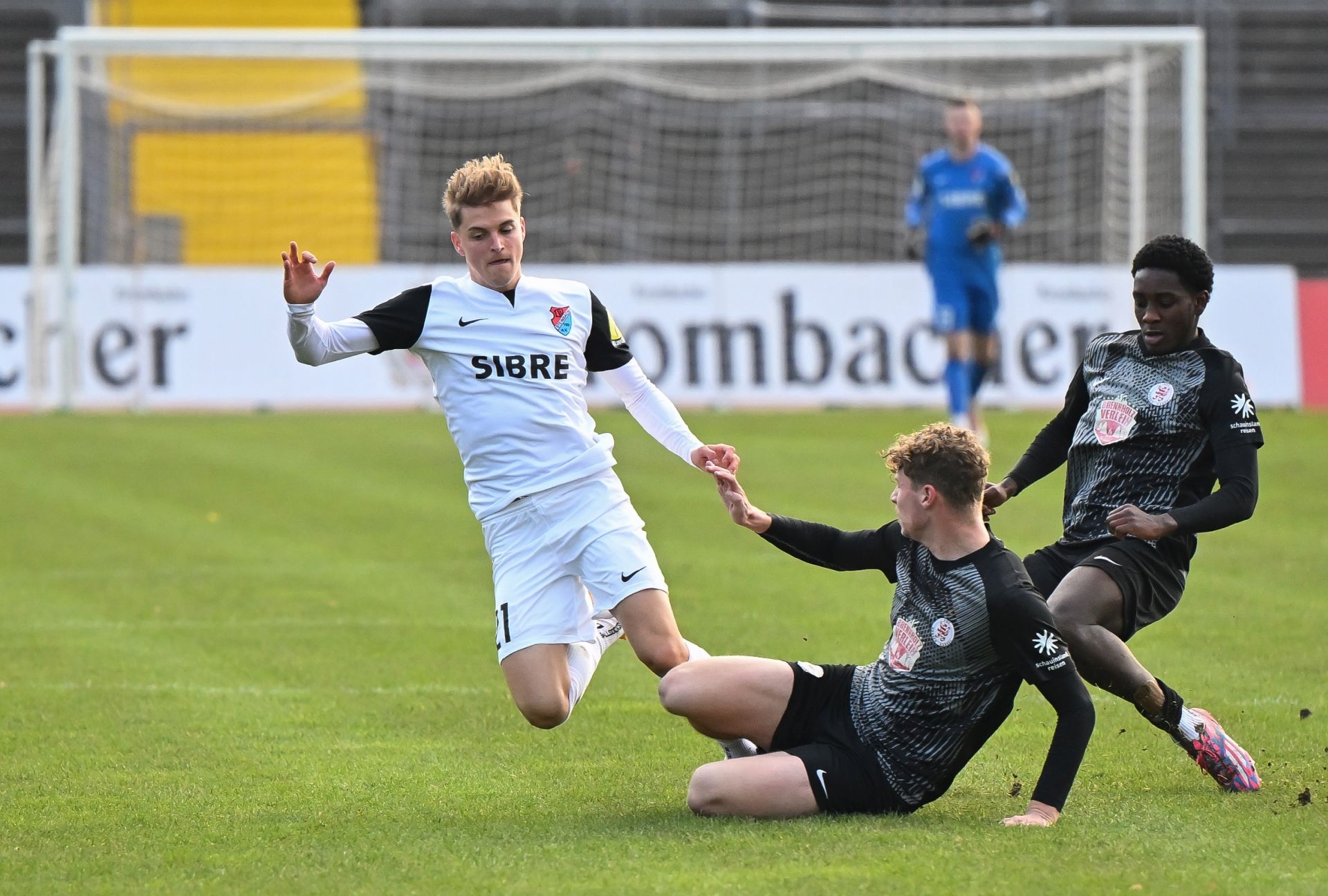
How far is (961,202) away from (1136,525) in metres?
9.58

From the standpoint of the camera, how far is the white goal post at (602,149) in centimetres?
2042

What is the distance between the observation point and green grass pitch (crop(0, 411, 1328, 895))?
4793mm

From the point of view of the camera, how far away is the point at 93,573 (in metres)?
10.8

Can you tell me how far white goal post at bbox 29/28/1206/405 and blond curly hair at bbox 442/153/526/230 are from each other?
1396cm

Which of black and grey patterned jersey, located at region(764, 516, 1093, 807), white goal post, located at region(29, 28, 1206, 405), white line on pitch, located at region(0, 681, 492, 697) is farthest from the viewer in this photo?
white goal post, located at region(29, 28, 1206, 405)

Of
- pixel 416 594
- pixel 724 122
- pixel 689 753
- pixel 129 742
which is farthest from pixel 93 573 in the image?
pixel 724 122

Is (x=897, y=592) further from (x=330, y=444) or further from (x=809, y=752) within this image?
(x=330, y=444)

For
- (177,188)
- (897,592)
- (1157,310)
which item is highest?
(177,188)

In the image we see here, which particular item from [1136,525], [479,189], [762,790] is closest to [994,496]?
[1136,525]

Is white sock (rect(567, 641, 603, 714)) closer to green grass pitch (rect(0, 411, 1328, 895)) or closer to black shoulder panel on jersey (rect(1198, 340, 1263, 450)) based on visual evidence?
green grass pitch (rect(0, 411, 1328, 895))

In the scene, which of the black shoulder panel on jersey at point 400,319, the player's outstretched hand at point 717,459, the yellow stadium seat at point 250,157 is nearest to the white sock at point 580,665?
the player's outstretched hand at point 717,459

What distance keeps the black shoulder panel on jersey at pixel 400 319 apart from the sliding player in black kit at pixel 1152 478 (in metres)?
1.96

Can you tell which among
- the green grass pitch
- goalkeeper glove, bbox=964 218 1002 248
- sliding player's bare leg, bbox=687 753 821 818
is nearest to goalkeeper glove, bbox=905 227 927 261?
goalkeeper glove, bbox=964 218 1002 248

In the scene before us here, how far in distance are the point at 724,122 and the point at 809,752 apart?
1819 centimetres
